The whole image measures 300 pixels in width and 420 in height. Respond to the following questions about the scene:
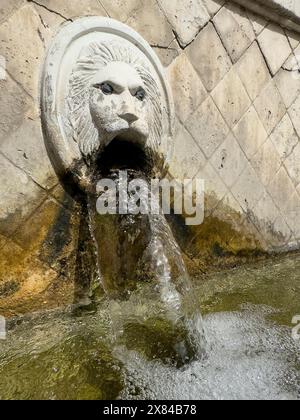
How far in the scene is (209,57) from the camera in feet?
6.21

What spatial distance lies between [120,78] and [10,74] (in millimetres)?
365

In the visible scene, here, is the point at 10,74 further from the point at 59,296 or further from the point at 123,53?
the point at 59,296

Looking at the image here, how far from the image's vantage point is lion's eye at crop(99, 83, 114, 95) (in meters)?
1.38

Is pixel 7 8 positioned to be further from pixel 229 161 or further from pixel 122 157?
pixel 229 161

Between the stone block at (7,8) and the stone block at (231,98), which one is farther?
the stone block at (231,98)

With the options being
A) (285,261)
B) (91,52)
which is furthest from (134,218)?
(285,261)

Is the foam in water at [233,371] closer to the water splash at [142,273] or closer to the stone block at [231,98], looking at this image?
the water splash at [142,273]

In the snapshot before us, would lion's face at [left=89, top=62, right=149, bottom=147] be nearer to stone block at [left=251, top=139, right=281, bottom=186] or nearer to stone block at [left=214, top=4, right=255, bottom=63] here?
stone block at [left=214, top=4, right=255, bottom=63]

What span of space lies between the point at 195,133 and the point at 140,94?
1.51 ft

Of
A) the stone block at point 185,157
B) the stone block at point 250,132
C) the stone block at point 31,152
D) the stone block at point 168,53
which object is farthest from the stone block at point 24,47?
the stone block at point 250,132

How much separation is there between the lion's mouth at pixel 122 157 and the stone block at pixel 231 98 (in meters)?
0.63

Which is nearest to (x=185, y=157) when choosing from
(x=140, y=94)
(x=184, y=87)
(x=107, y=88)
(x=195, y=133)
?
(x=195, y=133)

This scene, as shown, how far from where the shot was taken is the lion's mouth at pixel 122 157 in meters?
1.44

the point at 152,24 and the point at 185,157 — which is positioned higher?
the point at 152,24
